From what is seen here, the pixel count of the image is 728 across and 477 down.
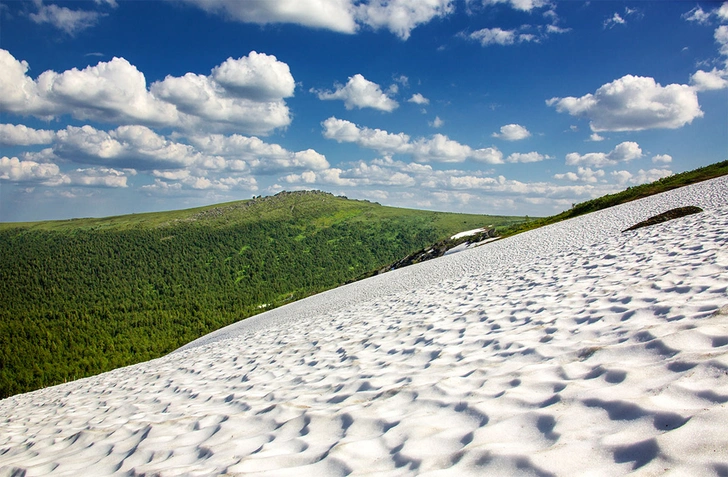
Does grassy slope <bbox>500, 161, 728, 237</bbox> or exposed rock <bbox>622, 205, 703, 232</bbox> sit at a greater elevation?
grassy slope <bbox>500, 161, 728, 237</bbox>

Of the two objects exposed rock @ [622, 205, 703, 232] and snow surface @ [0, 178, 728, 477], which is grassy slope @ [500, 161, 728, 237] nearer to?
exposed rock @ [622, 205, 703, 232]

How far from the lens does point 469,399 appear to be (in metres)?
4.36

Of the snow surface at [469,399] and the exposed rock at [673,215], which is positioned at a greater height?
the exposed rock at [673,215]

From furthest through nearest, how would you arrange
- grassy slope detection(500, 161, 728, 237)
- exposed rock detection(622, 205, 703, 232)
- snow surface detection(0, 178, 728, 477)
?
grassy slope detection(500, 161, 728, 237), exposed rock detection(622, 205, 703, 232), snow surface detection(0, 178, 728, 477)

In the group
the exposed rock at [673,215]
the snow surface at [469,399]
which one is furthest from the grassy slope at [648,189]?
the snow surface at [469,399]

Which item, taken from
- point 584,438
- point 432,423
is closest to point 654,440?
point 584,438

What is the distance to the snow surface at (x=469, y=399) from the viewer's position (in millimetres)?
3021

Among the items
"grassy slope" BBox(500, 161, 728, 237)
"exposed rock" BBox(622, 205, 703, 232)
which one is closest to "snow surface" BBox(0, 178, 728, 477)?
"exposed rock" BBox(622, 205, 703, 232)

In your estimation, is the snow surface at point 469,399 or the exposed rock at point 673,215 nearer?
the snow surface at point 469,399

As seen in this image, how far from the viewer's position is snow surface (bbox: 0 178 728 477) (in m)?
3.02

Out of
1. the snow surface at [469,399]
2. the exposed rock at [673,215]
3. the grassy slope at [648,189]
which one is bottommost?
the snow surface at [469,399]

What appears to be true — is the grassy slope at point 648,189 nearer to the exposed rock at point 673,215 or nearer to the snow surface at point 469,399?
the exposed rock at point 673,215

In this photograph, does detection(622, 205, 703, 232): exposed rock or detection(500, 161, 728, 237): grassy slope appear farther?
detection(500, 161, 728, 237): grassy slope

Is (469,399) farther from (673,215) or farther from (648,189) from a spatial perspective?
(648,189)
